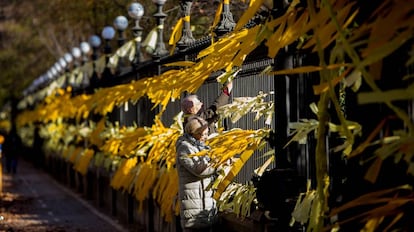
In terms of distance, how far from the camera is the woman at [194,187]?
32.2ft

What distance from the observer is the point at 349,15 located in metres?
5.53

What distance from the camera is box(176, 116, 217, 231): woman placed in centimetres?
981

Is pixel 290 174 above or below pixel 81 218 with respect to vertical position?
above

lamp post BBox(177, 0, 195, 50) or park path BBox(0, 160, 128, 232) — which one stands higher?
lamp post BBox(177, 0, 195, 50)

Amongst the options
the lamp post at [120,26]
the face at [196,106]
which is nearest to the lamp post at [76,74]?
the lamp post at [120,26]

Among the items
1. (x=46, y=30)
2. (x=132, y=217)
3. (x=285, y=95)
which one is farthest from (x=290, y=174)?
(x=46, y=30)

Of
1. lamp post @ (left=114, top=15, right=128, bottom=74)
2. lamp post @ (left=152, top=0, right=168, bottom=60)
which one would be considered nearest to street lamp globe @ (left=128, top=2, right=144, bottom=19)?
lamp post @ (left=152, top=0, right=168, bottom=60)

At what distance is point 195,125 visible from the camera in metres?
9.84

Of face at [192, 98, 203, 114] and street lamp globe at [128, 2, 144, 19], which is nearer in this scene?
face at [192, 98, 203, 114]

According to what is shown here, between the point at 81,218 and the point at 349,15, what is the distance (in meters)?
14.3

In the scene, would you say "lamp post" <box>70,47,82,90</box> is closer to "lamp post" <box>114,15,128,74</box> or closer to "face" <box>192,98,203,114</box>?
"lamp post" <box>114,15,128,74</box>

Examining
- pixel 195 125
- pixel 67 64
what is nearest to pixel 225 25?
pixel 195 125

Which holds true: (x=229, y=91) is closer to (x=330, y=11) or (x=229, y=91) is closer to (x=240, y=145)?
(x=240, y=145)

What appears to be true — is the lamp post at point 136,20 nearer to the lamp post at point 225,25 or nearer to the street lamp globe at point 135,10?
the street lamp globe at point 135,10
